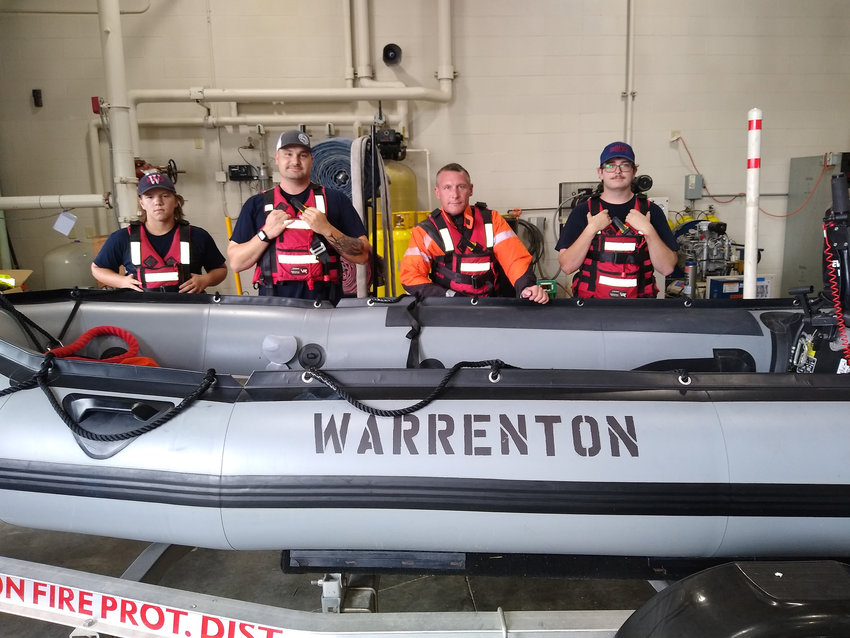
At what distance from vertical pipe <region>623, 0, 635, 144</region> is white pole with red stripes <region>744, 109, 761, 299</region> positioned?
3266 millimetres

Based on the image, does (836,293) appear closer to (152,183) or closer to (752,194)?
(752,194)

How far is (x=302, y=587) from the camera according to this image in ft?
6.70

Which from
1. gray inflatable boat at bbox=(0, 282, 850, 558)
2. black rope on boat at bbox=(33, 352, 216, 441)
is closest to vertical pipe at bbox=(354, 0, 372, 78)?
gray inflatable boat at bbox=(0, 282, 850, 558)

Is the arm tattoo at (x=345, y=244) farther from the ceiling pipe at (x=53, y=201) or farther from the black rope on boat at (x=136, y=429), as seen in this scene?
the ceiling pipe at (x=53, y=201)

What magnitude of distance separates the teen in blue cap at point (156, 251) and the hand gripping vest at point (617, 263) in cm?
169

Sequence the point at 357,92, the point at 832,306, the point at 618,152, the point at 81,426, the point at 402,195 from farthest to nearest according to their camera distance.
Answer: the point at 357,92
the point at 402,195
the point at 618,152
the point at 832,306
the point at 81,426

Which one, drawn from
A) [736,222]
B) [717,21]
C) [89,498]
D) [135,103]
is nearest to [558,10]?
[717,21]

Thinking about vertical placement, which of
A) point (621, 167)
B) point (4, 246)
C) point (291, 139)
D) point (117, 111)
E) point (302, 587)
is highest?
point (117, 111)

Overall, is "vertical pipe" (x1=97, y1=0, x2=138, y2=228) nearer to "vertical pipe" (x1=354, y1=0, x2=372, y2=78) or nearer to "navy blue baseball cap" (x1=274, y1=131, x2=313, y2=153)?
"vertical pipe" (x1=354, y1=0, x2=372, y2=78)

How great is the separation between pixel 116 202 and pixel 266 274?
3.20 meters

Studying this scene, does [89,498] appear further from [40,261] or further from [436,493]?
[40,261]

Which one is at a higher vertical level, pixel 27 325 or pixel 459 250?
pixel 459 250

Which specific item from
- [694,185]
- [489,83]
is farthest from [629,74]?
[489,83]

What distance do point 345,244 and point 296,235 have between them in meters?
0.20
